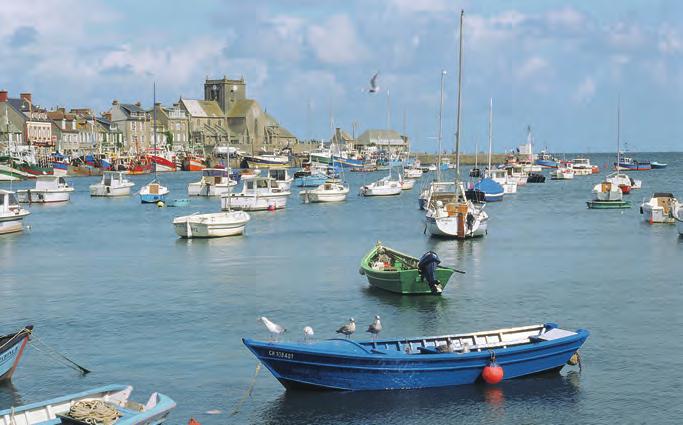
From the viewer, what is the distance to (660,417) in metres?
24.2

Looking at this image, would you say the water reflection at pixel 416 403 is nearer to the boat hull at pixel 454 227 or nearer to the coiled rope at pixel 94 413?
the coiled rope at pixel 94 413

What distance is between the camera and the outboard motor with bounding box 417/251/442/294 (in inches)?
1513

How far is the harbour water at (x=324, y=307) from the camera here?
2528cm

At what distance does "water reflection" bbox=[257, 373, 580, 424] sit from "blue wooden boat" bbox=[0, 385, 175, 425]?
371cm

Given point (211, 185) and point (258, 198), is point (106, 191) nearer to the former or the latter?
point (211, 185)

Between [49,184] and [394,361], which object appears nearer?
[394,361]

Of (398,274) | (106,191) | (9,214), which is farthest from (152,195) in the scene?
(398,274)

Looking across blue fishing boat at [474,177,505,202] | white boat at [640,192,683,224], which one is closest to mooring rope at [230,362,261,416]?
white boat at [640,192,683,224]

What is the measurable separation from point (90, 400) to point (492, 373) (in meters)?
11.3

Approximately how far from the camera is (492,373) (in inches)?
1024

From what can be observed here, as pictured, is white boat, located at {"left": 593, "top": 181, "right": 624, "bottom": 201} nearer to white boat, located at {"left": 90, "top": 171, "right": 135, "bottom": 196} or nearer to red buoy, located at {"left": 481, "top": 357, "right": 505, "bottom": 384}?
white boat, located at {"left": 90, "top": 171, "right": 135, "bottom": 196}

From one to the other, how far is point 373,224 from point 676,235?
23.9 meters

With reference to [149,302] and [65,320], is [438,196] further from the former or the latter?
[65,320]

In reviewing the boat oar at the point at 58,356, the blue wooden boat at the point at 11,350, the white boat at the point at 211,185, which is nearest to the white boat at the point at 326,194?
the white boat at the point at 211,185
